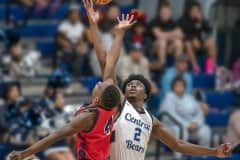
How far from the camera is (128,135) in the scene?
23.1 ft

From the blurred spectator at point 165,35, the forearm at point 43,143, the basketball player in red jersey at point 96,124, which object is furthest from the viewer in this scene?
the blurred spectator at point 165,35

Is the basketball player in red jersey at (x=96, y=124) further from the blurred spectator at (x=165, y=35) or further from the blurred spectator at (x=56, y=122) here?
the blurred spectator at (x=165, y=35)

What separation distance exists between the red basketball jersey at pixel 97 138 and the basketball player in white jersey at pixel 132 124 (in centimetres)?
24

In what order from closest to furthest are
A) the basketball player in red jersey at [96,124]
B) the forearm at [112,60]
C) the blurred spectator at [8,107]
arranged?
the basketball player in red jersey at [96,124]
the forearm at [112,60]
the blurred spectator at [8,107]

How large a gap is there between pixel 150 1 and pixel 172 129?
148 inches

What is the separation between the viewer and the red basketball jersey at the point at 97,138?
6.70 metres

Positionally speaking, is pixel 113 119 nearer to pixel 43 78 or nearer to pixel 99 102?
pixel 99 102

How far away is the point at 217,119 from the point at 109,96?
232 inches

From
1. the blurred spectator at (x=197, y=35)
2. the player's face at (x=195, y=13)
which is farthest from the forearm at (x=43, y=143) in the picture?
the player's face at (x=195, y=13)

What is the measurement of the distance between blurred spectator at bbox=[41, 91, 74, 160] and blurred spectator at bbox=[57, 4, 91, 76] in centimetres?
159

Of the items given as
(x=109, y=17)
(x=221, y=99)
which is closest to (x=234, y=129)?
(x=221, y=99)

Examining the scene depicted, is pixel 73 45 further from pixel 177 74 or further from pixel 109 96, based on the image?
pixel 109 96

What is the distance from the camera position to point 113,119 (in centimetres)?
695

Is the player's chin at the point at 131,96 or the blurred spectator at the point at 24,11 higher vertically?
the player's chin at the point at 131,96
